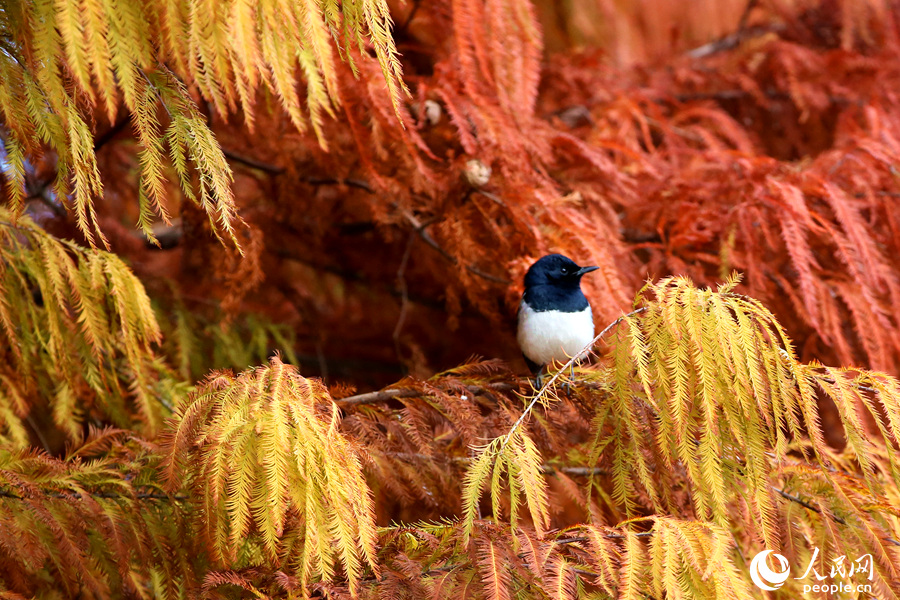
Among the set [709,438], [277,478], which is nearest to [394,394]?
[277,478]

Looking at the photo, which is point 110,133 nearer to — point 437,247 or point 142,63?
point 437,247

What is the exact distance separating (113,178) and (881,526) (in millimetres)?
2887

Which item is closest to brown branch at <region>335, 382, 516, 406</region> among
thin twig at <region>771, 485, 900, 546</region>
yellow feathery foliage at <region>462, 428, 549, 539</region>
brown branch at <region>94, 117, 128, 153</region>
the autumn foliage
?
the autumn foliage

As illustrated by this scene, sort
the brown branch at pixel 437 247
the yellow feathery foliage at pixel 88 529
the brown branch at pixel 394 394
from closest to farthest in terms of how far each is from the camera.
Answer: the yellow feathery foliage at pixel 88 529
the brown branch at pixel 394 394
the brown branch at pixel 437 247

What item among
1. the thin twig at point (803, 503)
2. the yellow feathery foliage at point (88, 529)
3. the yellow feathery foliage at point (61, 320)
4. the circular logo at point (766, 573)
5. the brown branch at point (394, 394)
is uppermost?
the yellow feathery foliage at point (61, 320)

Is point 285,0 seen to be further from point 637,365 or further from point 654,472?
point 654,472

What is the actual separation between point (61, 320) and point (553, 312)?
1643mm

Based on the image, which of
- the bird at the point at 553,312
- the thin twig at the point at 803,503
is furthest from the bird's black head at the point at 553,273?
the thin twig at the point at 803,503

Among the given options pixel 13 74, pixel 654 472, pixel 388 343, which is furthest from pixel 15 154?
pixel 388 343

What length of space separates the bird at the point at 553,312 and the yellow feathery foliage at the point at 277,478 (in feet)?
4.52

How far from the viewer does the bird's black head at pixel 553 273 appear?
2566 millimetres

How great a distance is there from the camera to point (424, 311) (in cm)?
363

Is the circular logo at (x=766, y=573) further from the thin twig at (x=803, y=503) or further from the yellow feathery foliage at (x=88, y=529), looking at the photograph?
the yellow feathery foliage at (x=88, y=529)

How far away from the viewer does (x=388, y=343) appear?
3.64 meters
